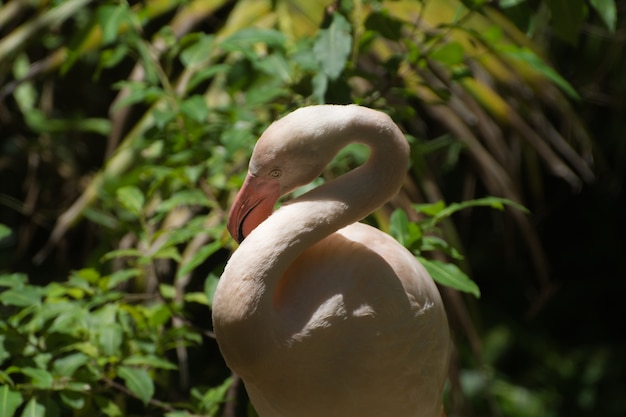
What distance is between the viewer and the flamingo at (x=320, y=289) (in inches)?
49.4

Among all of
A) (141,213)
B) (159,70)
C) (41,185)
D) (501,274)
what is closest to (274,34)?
(159,70)

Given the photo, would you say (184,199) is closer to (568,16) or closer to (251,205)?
(251,205)

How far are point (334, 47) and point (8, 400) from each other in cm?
85

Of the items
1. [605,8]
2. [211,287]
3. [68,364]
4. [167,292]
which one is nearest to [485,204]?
[605,8]

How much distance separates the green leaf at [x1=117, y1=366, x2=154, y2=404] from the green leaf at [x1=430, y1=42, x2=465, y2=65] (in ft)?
2.69

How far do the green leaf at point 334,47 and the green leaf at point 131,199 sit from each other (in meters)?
0.49

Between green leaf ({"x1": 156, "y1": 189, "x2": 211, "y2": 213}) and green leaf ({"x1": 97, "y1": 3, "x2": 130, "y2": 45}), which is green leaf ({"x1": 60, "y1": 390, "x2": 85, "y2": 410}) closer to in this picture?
green leaf ({"x1": 156, "y1": 189, "x2": 211, "y2": 213})

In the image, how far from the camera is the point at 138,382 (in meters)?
1.62

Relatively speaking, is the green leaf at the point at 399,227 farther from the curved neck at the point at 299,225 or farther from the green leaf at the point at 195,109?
the green leaf at the point at 195,109

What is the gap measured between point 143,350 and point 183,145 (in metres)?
0.47

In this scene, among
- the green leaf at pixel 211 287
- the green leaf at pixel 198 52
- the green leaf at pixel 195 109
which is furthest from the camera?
the green leaf at pixel 198 52

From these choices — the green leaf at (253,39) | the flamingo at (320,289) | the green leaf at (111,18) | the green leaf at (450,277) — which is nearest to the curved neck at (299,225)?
the flamingo at (320,289)

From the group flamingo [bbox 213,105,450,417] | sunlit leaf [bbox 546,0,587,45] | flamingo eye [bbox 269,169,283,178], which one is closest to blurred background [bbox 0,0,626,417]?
sunlit leaf [bbox 546,0,587,45]

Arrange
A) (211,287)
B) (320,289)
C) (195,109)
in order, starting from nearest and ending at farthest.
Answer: (320,289)
(211,287)
(195,109)
